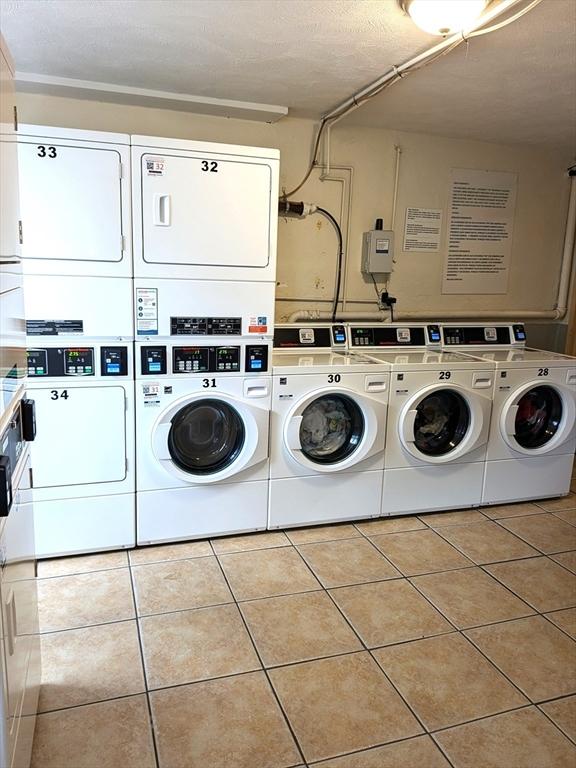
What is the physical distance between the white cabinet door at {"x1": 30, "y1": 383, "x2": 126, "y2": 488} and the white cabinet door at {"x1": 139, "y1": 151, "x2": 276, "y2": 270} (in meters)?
0.70

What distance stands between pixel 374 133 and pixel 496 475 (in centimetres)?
240

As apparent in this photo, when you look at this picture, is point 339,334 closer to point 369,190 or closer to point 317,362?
point 317,362

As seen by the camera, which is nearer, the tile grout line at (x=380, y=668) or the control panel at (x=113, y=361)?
the tile grout line at (x=380, y=668)

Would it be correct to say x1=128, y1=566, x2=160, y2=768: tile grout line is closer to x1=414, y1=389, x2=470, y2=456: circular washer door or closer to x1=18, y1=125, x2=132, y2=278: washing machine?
x1=18, y1=125, x2=132, y2=278: washing machine

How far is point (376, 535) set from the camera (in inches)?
126

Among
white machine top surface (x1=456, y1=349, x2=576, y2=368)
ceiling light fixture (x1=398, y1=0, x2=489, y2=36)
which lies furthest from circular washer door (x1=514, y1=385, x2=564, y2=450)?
ceiling light fixture (x1=398, y1=0, x2=489, y2=36)

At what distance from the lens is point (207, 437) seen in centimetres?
305

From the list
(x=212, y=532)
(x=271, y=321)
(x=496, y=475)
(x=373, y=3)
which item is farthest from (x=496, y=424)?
(x=373, y=3)

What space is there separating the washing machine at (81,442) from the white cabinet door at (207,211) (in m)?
0.52

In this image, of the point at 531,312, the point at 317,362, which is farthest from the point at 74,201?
the point at 531,312

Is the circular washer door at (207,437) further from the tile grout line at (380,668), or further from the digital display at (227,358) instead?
the tile grout line at (380,668)

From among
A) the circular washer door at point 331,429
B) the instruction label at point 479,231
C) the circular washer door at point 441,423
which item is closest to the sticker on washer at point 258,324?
the circular washer door at point 331,429

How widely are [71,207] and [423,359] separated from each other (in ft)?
6.85

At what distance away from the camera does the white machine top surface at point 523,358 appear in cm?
349
